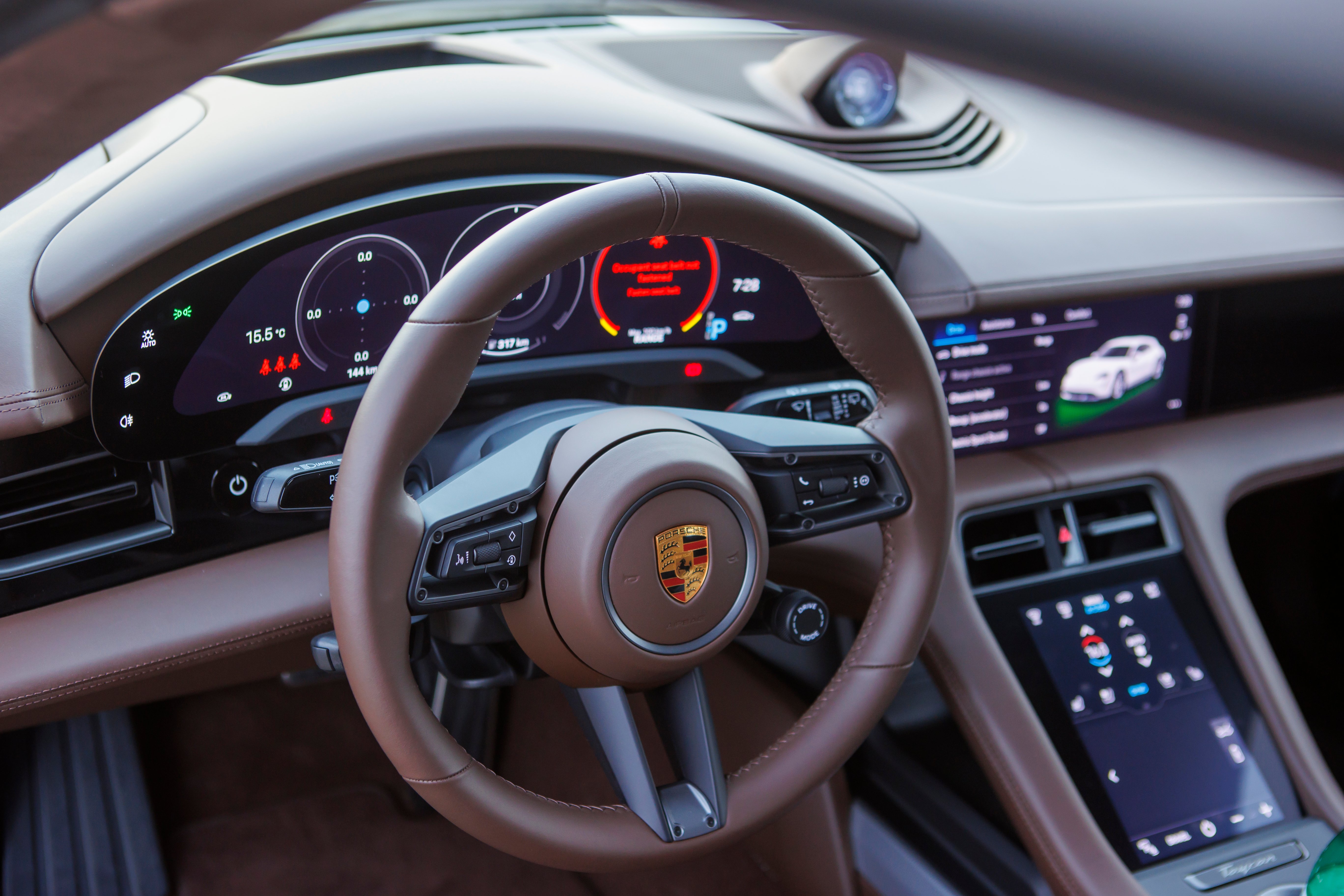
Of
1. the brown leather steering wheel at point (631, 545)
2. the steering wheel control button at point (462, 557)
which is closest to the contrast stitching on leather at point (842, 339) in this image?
the brown leather steering wheel at point (631, 545)

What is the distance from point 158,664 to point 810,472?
2.25 ft

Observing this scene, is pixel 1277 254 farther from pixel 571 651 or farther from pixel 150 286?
pixel 150 286

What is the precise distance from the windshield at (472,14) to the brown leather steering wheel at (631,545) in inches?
21.9

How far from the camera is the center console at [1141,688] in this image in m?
1.42

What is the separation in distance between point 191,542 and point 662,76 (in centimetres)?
87

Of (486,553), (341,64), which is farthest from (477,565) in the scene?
(341,64)

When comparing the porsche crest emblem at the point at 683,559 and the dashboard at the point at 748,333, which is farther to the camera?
the dashboard at the point at 748,333

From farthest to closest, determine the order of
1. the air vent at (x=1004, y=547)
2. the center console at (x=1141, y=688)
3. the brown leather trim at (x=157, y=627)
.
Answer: the air vent at (x=1004, y=547) < the center console at (x=1141, y=688) < the brown leather trim at (x=157, y=627)

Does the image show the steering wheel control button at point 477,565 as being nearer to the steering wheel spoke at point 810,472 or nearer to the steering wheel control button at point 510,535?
the steering wheel control button at point 510,535

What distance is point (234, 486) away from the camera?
1.14 m

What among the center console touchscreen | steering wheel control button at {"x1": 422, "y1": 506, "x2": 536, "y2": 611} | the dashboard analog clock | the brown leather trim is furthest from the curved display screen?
the center console touchscreen

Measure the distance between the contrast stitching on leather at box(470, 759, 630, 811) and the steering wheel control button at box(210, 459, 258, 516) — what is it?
0.40 meters

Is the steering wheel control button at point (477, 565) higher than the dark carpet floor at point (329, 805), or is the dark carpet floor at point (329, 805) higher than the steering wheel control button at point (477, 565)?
the steering wheel control button at point (477, 565)

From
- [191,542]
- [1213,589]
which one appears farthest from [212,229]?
[1213,589]
